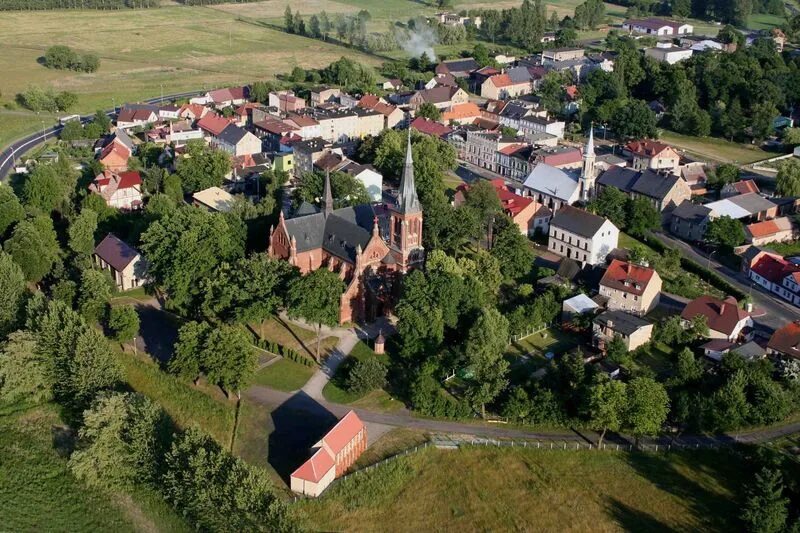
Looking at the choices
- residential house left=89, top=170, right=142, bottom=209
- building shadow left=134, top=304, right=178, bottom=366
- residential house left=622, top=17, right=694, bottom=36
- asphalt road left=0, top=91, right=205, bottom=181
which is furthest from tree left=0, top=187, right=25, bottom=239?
residential house left=622, top=17, right=694, bottom=36

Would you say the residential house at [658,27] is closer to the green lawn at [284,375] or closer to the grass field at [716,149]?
the grass field at [716,149]

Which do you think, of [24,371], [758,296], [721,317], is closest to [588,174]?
[758,296]

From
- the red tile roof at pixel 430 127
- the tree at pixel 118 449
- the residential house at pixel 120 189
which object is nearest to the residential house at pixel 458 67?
the red tile roof at pixel 430 127

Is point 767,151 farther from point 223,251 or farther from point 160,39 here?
point 160,39

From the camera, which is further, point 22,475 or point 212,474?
point 22,475

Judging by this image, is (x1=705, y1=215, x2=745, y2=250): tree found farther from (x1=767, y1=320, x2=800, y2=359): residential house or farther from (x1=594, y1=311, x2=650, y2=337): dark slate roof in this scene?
(x1=594, y1=311, x2=650, y2=337): dark slate roof

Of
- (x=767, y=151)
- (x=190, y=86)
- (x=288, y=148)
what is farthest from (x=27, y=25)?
(x=767, y=151)

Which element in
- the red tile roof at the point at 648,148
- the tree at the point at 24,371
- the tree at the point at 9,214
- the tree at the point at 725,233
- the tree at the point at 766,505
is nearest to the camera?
the tree at the point at 766,505
